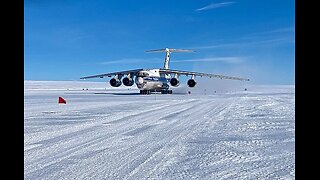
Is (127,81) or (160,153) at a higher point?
(127,81)

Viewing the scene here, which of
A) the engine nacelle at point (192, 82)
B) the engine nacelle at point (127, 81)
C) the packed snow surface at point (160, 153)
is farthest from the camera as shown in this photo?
the engine nacelle at point (192, 82)

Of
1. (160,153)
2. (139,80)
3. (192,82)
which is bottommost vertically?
(160,153)

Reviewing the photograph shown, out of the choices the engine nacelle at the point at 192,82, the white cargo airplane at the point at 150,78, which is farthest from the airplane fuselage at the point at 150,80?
the engine nacelle at the point at 192,82

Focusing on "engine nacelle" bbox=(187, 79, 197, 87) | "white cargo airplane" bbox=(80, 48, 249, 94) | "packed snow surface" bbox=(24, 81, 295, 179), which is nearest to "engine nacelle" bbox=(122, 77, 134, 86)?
"white cargo airplane" bbox=(80, 48, 249, 94)

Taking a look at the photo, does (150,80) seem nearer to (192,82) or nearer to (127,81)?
(127,81)

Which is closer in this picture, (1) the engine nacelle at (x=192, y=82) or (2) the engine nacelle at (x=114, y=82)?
(2) the engine nacelle at (x=114, y=82)

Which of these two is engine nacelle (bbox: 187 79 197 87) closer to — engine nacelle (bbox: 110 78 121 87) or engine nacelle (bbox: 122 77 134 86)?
engine nacelle (bbox: 122 77 134 86)

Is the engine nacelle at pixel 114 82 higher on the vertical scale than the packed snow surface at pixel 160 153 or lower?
higher

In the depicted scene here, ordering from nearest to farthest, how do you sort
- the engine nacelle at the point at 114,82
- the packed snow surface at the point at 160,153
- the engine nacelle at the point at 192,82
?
the packed snow surface at the point at 160,153
the engine nacelle at the point at 114,82
the engine nacelle at the point at 192,82

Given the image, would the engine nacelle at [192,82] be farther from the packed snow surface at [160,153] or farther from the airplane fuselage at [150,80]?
the packed snow surface at [160,153]

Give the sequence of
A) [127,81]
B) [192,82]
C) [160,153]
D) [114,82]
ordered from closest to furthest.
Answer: [160,153], [127,81], [114,82], [192,82]

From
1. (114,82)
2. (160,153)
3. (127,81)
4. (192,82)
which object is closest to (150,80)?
(127,81)

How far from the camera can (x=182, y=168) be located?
158 inches
